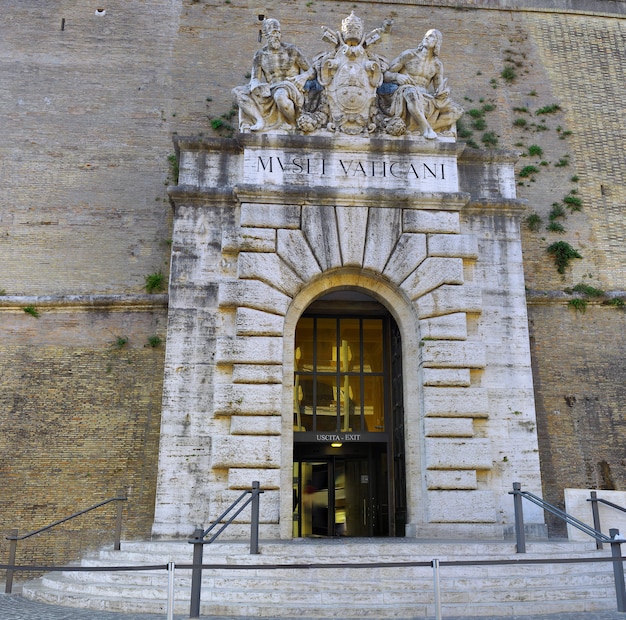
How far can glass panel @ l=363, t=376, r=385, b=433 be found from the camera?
1288 cm

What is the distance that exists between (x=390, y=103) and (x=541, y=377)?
5318 millimetres

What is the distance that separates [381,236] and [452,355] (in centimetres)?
215

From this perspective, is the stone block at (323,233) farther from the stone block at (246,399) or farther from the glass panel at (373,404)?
the glass panel at (373,404)

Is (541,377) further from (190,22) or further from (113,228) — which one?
(190,22)

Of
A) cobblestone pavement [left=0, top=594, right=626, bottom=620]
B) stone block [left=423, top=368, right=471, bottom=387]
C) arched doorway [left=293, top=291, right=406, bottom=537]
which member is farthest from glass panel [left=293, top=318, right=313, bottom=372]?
cobblestone pavement [left=0, top=594, right=626, bottom=620]

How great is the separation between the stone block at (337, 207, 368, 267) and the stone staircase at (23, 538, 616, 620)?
14.5 ft

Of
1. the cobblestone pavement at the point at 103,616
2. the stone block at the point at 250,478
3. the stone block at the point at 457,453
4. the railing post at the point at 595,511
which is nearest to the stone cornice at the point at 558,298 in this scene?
the stone block at the point at 457,453

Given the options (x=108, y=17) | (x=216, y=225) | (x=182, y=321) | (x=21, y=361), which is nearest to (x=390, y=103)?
(x=216, y=225)

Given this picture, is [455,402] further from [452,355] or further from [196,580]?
[196,580]

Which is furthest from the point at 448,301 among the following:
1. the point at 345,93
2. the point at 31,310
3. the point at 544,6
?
the point at 544,6

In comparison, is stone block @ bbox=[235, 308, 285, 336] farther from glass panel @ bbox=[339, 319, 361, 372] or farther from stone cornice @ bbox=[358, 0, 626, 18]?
stone cornice @ bbox=[358, 0, 626, 18]

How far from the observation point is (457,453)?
1062 centimetres

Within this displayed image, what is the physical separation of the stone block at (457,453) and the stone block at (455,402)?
380 mm

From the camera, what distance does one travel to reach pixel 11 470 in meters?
11.4
